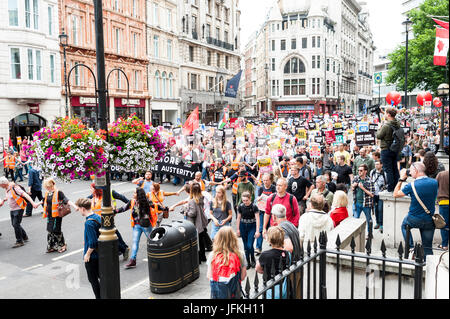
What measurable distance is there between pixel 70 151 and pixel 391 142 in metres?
5.86

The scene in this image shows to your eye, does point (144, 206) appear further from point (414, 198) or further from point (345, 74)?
point (345, 74)

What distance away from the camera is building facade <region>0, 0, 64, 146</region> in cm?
2628

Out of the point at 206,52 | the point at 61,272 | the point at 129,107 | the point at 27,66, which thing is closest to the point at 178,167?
the point at 61,272

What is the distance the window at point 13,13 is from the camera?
2623cm

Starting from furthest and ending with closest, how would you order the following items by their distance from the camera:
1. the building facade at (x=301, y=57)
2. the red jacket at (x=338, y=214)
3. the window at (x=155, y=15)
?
the building facade at (x=301, y=57)
the window at (x=155, y=15)
the red jacket at (x=338, y=214)

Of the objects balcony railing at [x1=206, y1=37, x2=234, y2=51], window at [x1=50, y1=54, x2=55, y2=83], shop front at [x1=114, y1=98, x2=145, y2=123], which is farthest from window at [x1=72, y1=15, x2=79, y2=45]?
balcony railing at [x1=206, y1=37, x2=234, y2=51]

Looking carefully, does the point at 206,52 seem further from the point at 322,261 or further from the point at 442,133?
the point at 322,261

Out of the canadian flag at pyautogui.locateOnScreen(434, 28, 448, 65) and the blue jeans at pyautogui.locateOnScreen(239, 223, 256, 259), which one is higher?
the canadian flag at pyautogui.locateOnScreen(434, 28, 448, 65)

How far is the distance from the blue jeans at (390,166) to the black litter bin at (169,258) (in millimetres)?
4164

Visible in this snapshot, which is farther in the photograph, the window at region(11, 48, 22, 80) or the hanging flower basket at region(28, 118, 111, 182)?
the window at region(11, 48, 22, 80)

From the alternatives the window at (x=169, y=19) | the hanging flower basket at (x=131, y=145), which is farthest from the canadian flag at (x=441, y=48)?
the window at (x=169, y=19)

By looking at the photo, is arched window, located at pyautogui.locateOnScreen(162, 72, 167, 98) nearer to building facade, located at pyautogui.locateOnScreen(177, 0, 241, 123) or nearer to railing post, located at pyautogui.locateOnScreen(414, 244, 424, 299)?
building facade, located at pyautogui.locateOnScreen(177, 0, 241, 123)

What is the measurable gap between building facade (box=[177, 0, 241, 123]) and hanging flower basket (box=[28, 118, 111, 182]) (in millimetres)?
39181

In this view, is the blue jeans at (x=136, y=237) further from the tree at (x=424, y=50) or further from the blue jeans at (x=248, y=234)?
the tree at (x=424, y=50)
